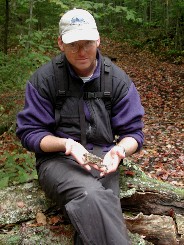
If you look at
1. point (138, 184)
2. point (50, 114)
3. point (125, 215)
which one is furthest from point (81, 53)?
point (125, 215)

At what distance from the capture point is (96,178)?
2.86 meters

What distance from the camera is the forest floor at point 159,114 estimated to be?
7.21 m

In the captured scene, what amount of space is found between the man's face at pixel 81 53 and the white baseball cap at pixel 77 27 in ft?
0.18

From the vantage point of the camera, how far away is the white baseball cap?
9.20 ft

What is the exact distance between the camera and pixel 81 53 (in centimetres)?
288

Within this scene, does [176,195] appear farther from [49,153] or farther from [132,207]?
[49,153]

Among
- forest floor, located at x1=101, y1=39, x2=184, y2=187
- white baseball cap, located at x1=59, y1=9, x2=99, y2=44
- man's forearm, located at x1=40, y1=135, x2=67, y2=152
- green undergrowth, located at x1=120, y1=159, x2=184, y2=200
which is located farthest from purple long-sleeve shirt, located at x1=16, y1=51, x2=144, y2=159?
forest floor, located at x1=101, y1=39, x2=184, y2=187

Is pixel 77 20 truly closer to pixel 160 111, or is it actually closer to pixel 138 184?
pixel 138 184

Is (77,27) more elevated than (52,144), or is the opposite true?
Result: (77,27)

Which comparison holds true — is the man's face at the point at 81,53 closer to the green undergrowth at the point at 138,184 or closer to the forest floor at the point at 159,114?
the green undergrowth at the point at 138,184

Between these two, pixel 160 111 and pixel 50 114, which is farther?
pixel 160 111

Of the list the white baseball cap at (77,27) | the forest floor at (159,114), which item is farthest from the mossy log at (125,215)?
the forest floor at (159,114)

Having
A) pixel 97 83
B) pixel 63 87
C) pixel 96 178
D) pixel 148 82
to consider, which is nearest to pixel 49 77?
pixel 63 87

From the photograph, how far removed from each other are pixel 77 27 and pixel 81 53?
0.21m
